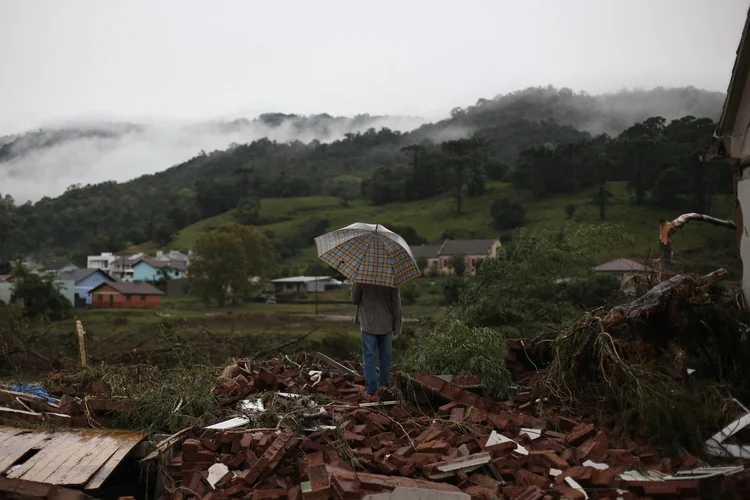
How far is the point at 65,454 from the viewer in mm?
5984

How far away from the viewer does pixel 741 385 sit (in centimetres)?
659

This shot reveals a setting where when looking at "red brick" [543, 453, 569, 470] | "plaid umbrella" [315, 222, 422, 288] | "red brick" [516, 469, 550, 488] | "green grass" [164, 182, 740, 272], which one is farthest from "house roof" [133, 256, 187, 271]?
"red brick" [516, 469, 550, 488]

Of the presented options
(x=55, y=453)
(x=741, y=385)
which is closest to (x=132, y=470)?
(x=55, y=453)

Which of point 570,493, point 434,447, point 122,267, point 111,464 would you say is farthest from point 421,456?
point 122,267

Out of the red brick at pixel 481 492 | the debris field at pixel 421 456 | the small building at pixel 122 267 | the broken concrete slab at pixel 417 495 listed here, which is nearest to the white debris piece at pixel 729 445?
the debris field at pixel 421 456

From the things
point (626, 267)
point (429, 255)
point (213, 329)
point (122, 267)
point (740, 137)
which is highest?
point (740, 137)

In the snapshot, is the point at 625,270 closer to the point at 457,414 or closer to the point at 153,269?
the point at 457,414

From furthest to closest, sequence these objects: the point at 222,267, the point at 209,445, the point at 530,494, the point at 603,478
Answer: the point at 222,267
the point at 209,445
the point at 603,478
the point at 530,494

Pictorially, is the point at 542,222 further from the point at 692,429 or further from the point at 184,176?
the point at 184,176

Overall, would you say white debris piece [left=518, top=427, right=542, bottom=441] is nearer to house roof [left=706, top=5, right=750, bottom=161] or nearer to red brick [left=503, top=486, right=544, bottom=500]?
red brick [left=503, top=486, right=544, bottom=500]

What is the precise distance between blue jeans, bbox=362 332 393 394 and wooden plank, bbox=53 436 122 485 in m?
2.70

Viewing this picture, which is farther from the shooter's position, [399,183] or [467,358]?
[399,183]

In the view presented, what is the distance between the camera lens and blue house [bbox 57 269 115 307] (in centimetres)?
5256

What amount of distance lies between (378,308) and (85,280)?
52492 millimetres
